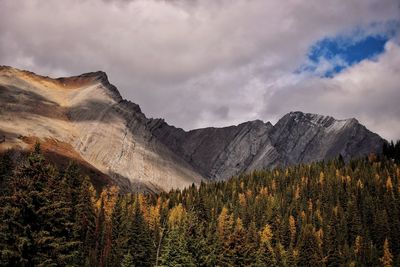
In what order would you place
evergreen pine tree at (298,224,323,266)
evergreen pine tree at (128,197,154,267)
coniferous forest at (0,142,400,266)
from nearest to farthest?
coniferous forest at (0,142,400,266) → evergreen pine tree at (128,197,154,267) → evergreen pine tree at (298,224,323,266)

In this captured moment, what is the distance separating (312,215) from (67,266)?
12904 cm

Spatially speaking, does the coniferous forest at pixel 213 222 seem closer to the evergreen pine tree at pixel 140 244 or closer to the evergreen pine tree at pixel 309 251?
the evergreen pine tree at pixel 140 244

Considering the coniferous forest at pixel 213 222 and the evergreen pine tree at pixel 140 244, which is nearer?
the coniferous forest at pixel 213 222

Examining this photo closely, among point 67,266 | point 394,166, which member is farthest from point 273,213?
point 67,266

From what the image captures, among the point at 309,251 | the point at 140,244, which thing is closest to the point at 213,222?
the point at 309,251

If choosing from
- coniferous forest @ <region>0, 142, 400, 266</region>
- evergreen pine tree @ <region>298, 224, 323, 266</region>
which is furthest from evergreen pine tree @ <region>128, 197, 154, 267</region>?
evergreen pine tree @ <region>298, 224, 323, 266</region>

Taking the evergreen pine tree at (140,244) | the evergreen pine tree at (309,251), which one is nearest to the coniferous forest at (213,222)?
the evergreen pine tree at (140,244)

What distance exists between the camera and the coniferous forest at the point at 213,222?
84.0 feet

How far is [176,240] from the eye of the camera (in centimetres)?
7262

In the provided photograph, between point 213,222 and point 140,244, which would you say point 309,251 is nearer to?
point 213,222

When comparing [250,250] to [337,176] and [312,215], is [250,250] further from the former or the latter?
[337,176]

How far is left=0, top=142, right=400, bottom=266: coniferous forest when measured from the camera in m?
25.6

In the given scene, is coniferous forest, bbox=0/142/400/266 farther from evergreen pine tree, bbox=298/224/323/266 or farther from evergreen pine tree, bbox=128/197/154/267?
evergreen pine tree, bbox=298/224/323/266

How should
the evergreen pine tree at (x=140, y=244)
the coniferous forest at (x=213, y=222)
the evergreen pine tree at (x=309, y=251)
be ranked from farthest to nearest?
the evergreen pine tree at (x=309, y=251) → the evergreen pine tree at (x=140, y=244) → the coniferous forest at (x=213, y=222)
